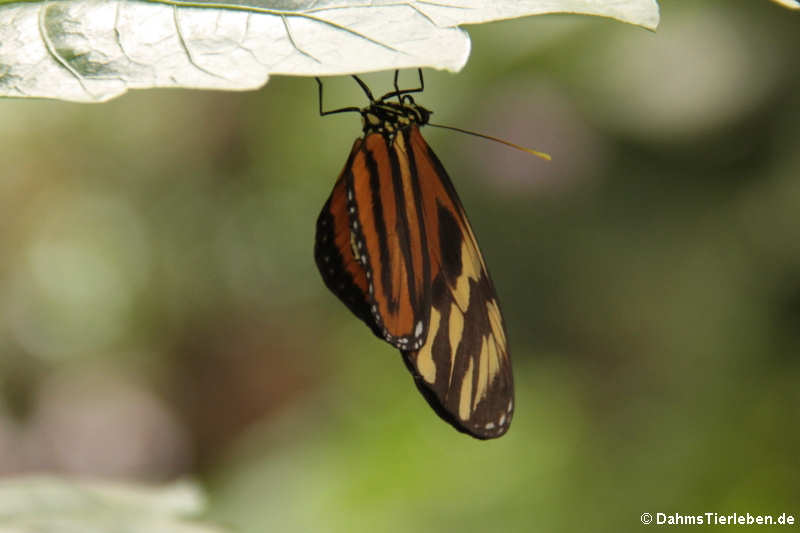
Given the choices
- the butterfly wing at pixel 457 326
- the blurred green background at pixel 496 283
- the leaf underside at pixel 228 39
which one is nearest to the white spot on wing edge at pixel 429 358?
the butterfly wing at pixel 457 326

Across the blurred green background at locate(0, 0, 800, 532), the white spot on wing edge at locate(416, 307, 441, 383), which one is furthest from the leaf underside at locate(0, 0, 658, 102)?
the blurred green background at locate(0, 0, 800, 532)

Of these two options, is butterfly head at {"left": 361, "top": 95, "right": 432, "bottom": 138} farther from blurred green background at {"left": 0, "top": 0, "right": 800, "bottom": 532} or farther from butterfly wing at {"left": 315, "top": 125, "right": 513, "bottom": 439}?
blurred green background at {"left": 0, "top": 0, "right": 800, "bottom": 532}

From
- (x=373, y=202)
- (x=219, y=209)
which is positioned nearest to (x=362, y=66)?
(x=373, y=202)

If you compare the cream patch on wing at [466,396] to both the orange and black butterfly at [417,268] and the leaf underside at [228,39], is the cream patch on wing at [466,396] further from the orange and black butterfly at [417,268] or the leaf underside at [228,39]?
the leaf underside at [228,39]

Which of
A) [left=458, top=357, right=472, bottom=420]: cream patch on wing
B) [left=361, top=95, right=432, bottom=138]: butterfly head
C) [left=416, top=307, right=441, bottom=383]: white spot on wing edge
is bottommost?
[left=458, top=357, right=472, bottom=420]: cream patch on wing

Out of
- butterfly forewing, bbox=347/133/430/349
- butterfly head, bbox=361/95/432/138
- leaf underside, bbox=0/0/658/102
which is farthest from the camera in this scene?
butterfly head, bbox=361/95/432/138

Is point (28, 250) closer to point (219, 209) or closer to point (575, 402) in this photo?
point (219, 209)

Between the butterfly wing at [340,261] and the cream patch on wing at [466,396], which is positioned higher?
the butterfly wing at [340,261]
